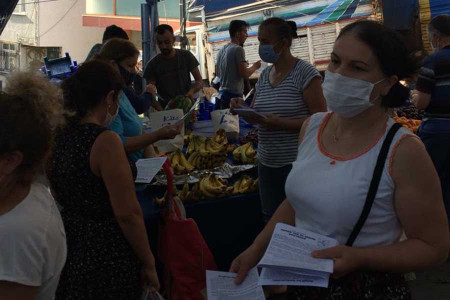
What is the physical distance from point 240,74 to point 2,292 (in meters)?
5.37

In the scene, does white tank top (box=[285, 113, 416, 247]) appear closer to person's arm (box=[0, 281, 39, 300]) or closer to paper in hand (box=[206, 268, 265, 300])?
paper in hand (box=[206, 268, 265, 300])

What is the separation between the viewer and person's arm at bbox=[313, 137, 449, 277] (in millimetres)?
1464

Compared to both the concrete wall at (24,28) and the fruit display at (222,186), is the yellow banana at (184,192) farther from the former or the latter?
the concrete wall at (24,28)

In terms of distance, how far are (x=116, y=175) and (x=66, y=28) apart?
2465cm

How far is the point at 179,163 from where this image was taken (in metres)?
3.91

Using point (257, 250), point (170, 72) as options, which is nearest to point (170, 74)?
point (170, 72)

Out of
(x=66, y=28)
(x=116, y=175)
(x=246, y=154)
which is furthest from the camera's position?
(x=66, y=28)

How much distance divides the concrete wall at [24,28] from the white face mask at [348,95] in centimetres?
2433

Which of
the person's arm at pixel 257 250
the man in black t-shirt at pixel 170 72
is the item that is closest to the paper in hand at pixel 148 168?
the person's arm at pixel 257 250

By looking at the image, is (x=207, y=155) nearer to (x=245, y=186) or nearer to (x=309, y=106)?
(x=245, y=186)

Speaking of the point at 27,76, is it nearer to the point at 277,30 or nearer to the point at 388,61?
the point at 388,61

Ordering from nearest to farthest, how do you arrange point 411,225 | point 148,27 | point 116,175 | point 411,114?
point 411,225
point 116,175
point 411,114
point 148,27

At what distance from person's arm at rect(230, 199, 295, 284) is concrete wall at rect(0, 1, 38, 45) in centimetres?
2426

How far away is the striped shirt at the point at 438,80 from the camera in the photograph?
407 cm
